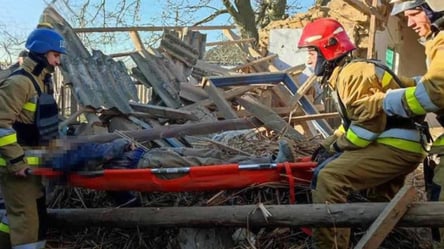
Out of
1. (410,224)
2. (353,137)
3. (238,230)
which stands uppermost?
(353,137)

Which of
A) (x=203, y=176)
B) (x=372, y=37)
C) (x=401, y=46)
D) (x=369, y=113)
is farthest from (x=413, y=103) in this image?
(x=401, y=46)

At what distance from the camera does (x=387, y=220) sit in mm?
3600

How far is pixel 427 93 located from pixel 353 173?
2.55 ft

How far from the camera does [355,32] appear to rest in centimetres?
1195

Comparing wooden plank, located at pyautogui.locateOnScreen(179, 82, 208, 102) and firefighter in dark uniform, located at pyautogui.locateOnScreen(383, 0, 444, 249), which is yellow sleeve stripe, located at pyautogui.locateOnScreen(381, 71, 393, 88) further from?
wooden plank, located at pyautogui.locateOnScreen(179, 82, 208, 102)

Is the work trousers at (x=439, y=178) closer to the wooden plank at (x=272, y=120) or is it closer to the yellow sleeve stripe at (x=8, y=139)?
the wooden plank at (x=272, y=120)

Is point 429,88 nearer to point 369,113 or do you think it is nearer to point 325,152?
point 369,113

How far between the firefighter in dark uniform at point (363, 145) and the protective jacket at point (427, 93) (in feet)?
0.55

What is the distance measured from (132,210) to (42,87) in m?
1.22

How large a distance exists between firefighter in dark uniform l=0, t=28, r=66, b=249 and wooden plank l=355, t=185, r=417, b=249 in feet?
8.19

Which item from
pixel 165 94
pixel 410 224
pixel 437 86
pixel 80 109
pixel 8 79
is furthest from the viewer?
pixel 165 94

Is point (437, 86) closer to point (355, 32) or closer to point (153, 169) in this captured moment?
point (153, 169)

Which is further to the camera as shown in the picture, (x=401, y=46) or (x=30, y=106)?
(x=401, y=46)

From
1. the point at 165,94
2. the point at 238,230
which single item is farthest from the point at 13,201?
the point at 165,94
